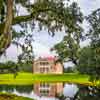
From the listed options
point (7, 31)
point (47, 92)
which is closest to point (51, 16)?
point (7, 31)

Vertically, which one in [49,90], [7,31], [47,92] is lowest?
[47,92]

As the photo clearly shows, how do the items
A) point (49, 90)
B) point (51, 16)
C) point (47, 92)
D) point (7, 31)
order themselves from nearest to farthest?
point (7, 31) < point (51, 16) < point (47, 92) < point (49, 90)

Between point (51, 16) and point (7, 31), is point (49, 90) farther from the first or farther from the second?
point (7, 31)

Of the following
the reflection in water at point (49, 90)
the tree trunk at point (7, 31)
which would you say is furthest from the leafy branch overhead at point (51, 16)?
the reflection in water at point (49, 90)

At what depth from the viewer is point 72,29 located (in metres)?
29.2

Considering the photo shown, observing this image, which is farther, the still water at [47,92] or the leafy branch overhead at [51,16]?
the still water at [47,92]

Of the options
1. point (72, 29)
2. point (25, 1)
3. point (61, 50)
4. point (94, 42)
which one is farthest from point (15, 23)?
point (61, 50)

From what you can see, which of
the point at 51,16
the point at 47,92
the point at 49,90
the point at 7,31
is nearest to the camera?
the point at 7,31

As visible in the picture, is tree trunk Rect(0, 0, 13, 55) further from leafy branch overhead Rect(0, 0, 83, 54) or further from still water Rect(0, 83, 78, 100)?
still water Rect(0, 83, 78, 100)

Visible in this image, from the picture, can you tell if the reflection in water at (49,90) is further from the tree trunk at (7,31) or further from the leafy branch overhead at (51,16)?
the tree trunk at (7,31)

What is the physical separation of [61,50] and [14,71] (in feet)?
68.8

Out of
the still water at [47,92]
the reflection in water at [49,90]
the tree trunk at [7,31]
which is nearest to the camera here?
the tree trunk at [7,31]

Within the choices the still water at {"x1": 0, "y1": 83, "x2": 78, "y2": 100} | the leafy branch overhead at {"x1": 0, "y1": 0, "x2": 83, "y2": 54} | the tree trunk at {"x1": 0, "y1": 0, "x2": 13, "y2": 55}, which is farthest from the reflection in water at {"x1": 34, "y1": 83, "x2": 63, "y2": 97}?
the tree trunk at {"x1": 0, "y1": 0, "x2": 13, "y2": 55}

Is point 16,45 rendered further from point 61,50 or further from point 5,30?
point 61,50
